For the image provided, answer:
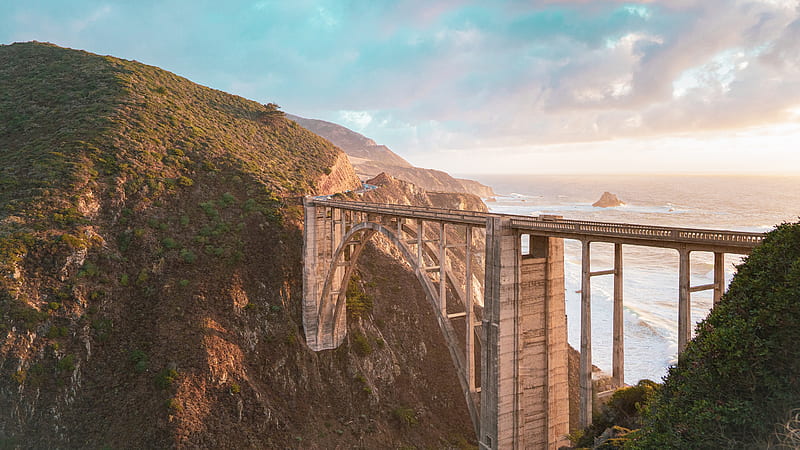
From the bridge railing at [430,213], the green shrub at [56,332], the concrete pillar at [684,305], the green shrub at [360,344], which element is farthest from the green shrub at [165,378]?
the concrete pillar at [684,305]

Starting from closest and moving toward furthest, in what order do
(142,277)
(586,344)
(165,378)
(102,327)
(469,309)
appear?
(586,344) → (469,309) → (165,378) → (102,327) → (142,277)

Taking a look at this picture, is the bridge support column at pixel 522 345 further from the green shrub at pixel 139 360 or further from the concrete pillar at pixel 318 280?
the green shrub at pixel 139 360

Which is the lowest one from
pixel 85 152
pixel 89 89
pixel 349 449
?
pixel 349 449

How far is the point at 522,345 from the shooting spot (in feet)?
57.2

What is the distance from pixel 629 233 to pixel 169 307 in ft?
90.8

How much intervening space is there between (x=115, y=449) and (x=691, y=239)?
27.5m

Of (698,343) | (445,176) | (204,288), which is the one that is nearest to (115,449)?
(204,288)

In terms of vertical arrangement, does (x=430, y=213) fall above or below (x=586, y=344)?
above

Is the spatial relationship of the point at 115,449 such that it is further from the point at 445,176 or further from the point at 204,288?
the point at 445,176

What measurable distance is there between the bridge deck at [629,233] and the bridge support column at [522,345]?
3.69 ft

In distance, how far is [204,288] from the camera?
99.3ft

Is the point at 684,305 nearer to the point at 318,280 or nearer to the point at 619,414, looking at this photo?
the point at 619,414

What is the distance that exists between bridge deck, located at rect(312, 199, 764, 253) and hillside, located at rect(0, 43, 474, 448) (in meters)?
16.9

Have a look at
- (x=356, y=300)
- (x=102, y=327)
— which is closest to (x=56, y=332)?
(x=102, y=327)
